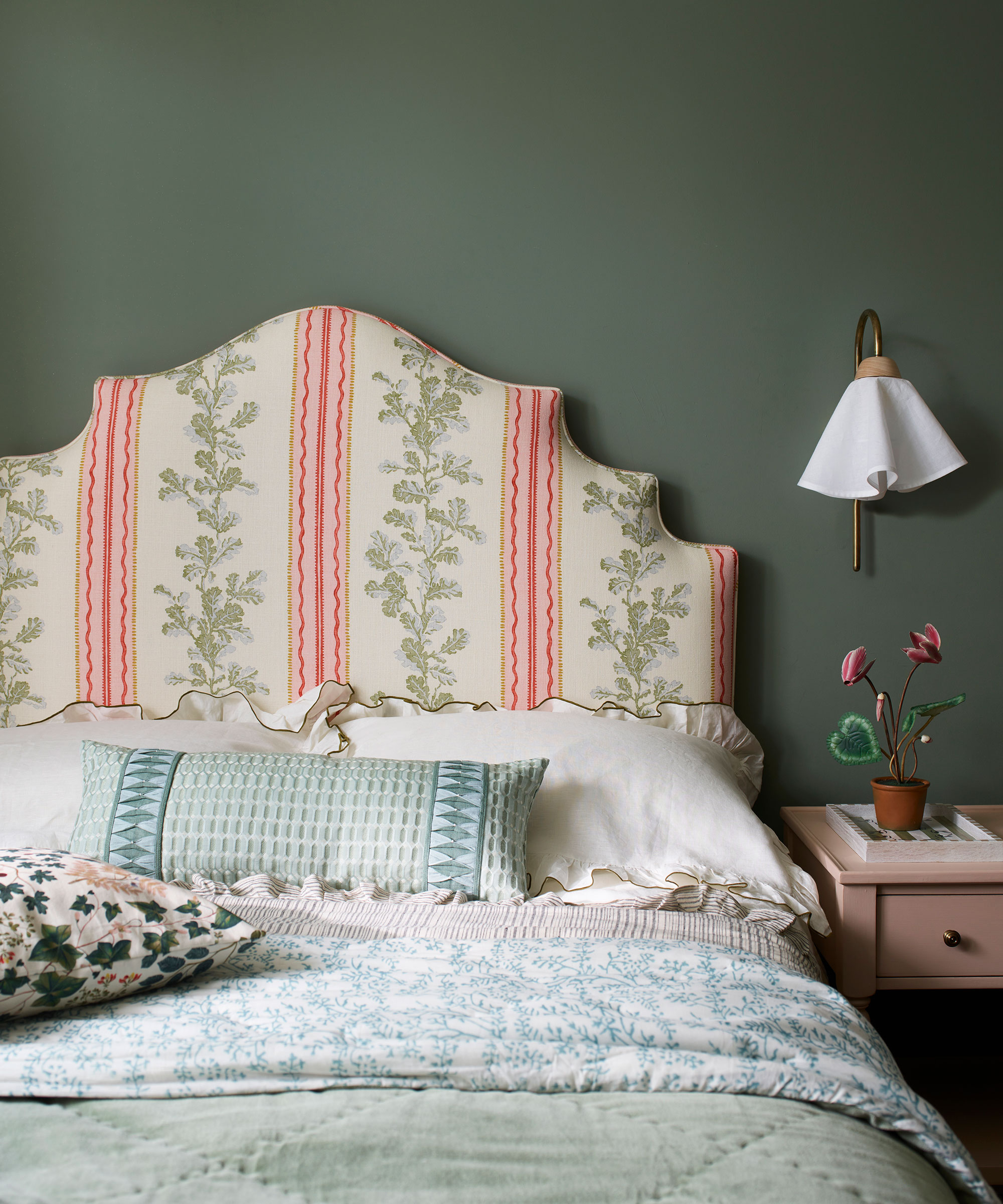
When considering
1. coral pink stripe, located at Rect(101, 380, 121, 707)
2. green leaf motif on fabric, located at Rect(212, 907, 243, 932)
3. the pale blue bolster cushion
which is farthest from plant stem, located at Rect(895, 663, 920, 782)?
coral pink stripe, located at Rect(101, 380, 121, 707)

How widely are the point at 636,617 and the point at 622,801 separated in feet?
1.60

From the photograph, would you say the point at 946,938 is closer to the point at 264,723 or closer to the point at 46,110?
the point at 264,723

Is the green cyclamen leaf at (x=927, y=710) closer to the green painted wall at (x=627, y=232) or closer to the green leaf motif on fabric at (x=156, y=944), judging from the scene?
the green painted wall at (x=627, y=232)

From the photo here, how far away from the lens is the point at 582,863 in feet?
4.98

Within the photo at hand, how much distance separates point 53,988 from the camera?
929 mm

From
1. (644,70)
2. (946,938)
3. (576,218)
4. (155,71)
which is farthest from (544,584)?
(155,71)

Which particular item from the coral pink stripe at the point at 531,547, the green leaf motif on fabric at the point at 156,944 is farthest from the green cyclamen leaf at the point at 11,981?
the coral pink stripe at the point at 531,547

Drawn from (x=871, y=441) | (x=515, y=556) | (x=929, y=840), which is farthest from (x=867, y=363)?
(x=929, y=840)

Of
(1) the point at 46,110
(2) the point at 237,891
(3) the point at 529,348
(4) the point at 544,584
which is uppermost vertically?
(1) the point at 46,110

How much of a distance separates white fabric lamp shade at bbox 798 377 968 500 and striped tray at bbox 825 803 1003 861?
685 millimetres

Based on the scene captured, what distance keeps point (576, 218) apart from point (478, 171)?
251 mm

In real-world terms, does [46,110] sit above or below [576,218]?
above

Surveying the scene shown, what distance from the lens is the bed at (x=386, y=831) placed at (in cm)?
77

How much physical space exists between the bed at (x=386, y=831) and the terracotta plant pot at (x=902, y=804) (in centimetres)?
30
